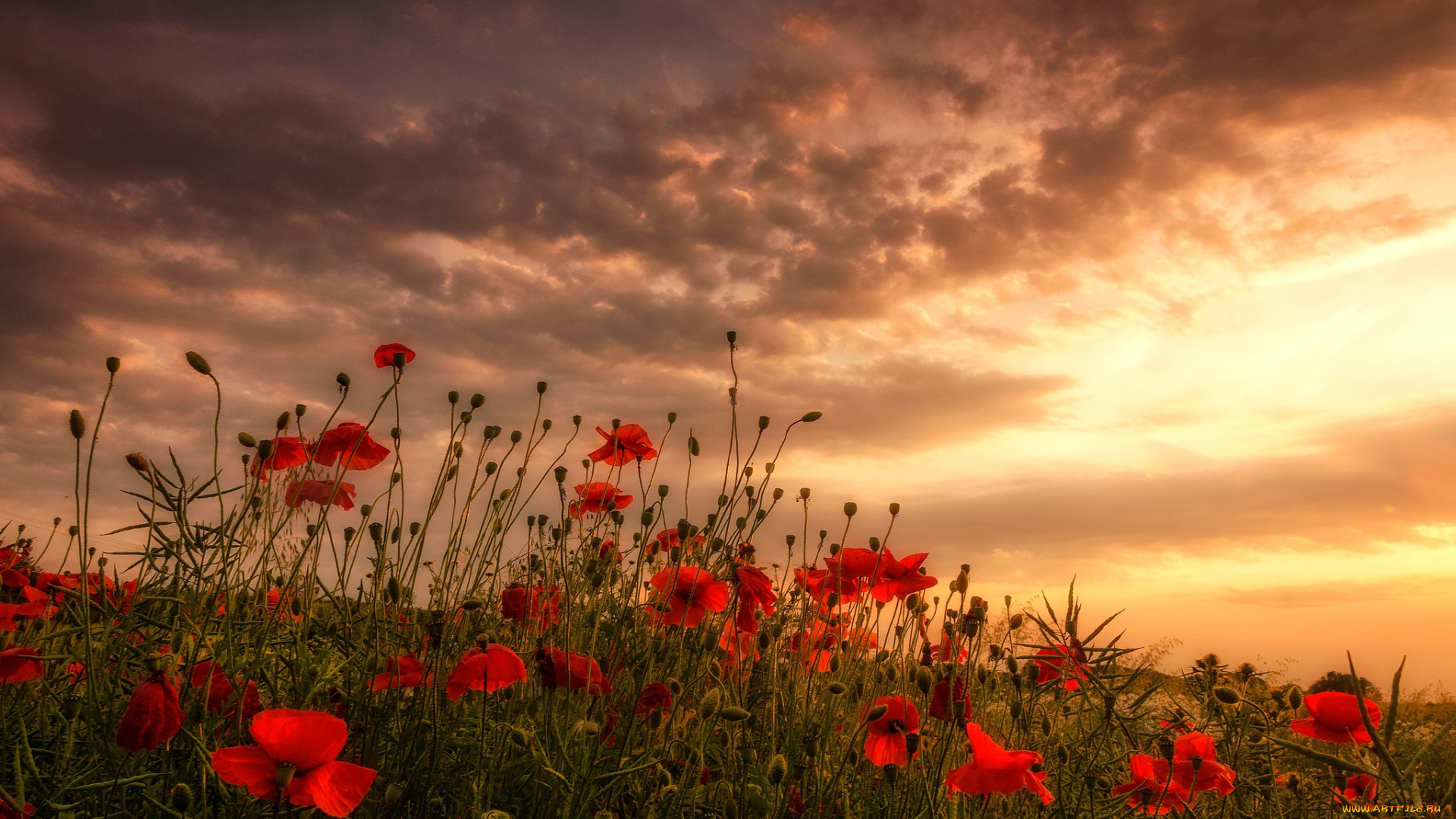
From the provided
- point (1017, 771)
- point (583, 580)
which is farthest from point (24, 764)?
point (1017, 771)

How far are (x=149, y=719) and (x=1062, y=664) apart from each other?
2407mm

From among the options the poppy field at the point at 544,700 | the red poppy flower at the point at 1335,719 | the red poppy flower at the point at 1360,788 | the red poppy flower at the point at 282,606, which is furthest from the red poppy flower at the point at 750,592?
the red poppy flower at the point at 1360,788

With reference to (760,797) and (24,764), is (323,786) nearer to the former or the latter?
(760,797)

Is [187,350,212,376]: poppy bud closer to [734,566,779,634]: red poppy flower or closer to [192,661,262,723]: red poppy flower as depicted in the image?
[192,661,262,723]: red poppy flower

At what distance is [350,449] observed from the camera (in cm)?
258

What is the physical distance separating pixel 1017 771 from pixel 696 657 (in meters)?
1.18

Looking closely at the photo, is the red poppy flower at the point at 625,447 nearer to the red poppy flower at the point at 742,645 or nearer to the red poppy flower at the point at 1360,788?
the red poppy flower at the point at 742,645

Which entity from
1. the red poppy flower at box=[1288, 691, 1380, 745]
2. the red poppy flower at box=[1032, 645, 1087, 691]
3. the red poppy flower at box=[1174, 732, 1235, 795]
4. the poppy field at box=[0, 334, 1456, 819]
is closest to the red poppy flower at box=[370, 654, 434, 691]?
the poppy field at box=[0, 334, 1456, 819]

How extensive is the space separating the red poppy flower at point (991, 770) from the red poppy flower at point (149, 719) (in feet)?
5.55

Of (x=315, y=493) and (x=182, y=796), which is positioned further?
(x=315, y=493)

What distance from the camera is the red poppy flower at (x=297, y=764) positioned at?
4.95 ft

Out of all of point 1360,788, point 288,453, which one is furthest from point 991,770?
point 288,453

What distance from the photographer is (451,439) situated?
269cm

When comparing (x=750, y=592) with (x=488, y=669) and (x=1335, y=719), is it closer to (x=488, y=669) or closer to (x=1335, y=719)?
(x=488, y=669)
